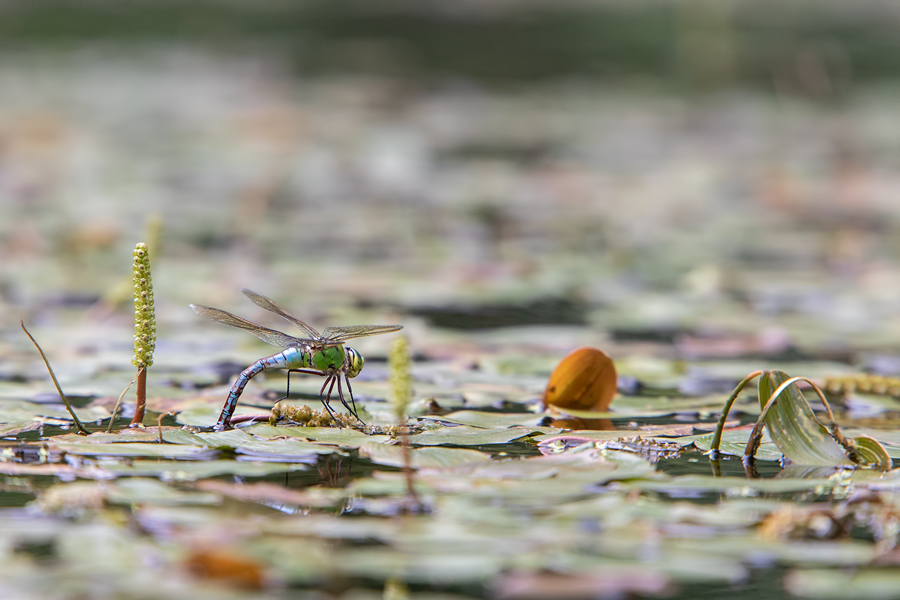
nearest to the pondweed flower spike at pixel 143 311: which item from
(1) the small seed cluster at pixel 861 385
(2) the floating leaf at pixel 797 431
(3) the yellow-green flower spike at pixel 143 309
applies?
(3) the yellow-green flower spike at pixel 143 309

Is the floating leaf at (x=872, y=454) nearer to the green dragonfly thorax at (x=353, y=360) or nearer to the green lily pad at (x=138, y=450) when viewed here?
the green dragonfly thorax at (x=353, y=360)

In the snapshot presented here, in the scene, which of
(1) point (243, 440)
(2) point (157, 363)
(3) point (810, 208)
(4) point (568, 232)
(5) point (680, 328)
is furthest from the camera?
(3) point (810, 208)

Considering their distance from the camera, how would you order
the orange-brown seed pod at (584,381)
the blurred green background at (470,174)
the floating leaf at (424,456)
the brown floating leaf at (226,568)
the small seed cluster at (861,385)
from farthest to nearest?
the blurred green background at (470,174) < the small seed cluster at (861,385) < the orange-brown seed pod at (584,381) < the floating leaf at (424,456) < the brown floating leaf at (226,568)

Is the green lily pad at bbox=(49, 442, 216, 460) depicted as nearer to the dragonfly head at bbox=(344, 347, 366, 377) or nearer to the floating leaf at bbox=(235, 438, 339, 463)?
the floating leaf at bbox=(235, 438, 339, 463)

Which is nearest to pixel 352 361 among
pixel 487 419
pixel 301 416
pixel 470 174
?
pixel 301 416

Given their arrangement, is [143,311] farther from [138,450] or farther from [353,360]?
[353,360]

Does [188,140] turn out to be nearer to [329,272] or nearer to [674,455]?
[329,272]

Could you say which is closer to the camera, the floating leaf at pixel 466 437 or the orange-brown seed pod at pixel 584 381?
the floating leaf at pixel 466 437

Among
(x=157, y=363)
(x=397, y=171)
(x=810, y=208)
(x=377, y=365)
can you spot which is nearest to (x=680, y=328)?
(x=377, y=365)
